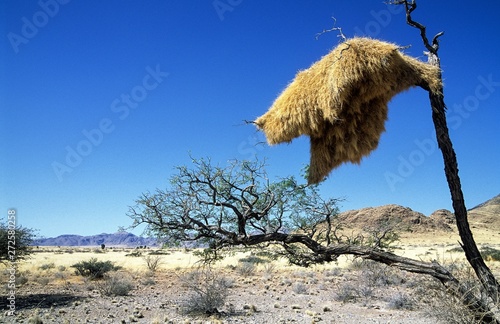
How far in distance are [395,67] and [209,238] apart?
3.15 metres

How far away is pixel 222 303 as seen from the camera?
38.4 feet

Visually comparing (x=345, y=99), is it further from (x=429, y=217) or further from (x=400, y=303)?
(x=429, y=217)

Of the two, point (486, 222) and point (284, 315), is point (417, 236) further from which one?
point (284, 315)

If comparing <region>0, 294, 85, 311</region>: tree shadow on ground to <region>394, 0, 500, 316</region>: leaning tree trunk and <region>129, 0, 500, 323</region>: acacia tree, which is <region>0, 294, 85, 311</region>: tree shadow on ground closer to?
<region>129, 0, 500, 323</region>: acacia tree

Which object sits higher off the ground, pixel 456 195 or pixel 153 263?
pixel 456 195

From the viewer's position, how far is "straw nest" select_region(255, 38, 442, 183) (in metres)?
3.80

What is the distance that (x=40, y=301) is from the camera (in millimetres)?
13219

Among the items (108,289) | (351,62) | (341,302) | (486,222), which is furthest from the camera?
(486,222)

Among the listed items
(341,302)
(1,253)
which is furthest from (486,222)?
(1,253)

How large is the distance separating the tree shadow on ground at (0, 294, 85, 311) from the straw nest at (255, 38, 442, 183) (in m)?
11.5

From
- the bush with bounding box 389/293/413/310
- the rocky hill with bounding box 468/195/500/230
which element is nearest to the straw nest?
the bush with bounding box 389/293/413/310

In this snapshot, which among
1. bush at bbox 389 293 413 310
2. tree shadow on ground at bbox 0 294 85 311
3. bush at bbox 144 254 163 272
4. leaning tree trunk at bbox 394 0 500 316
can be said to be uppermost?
leaning tree trunk at bbox 394 0 500 316

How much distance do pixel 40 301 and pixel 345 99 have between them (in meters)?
13.4

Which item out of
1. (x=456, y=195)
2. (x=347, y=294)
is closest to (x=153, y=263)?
(x=347, y=294)
